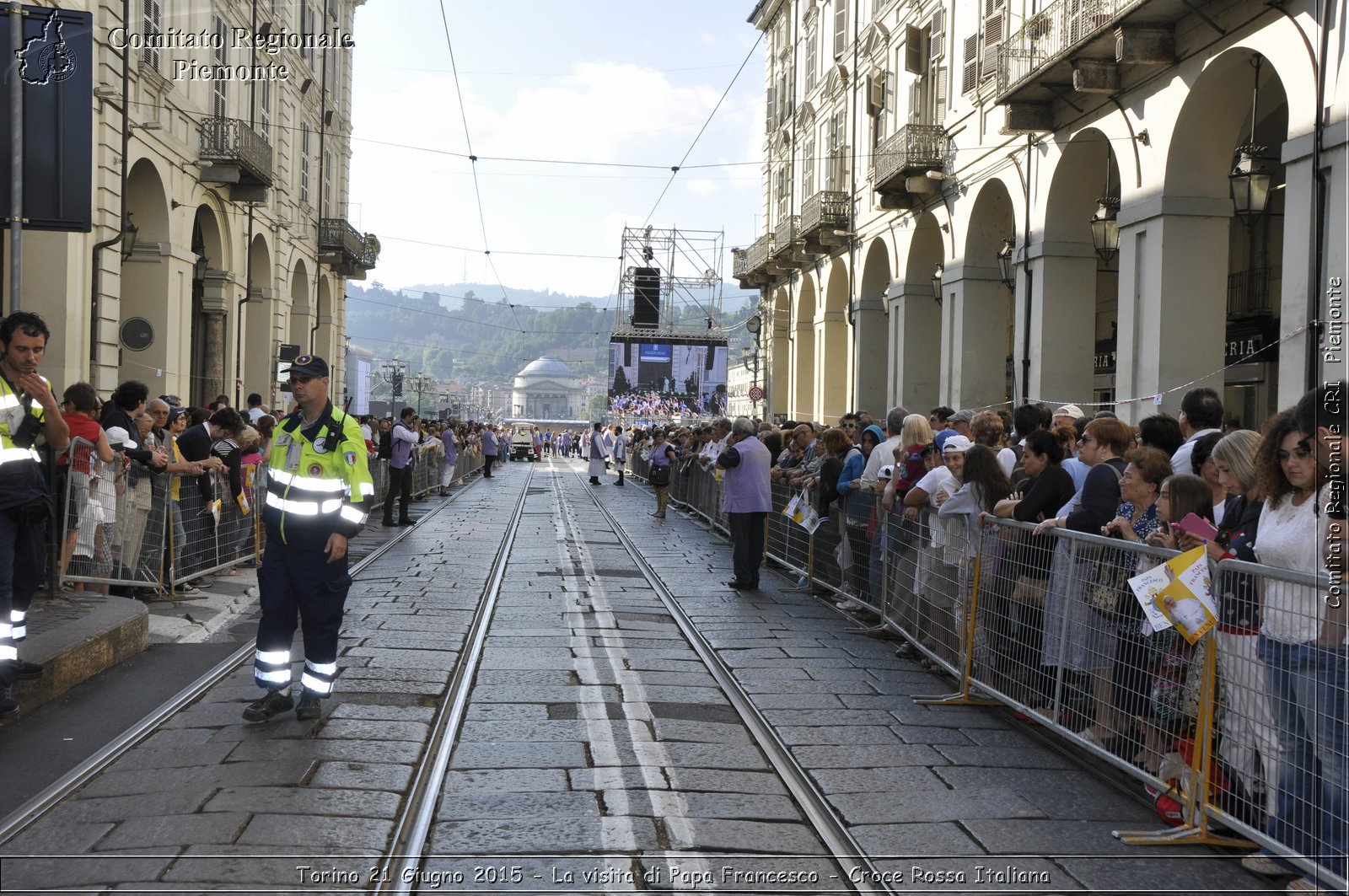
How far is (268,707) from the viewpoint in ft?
20.2

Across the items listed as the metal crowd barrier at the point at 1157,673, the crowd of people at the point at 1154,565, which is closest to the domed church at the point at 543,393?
the crowd of people at the point at 1154,565

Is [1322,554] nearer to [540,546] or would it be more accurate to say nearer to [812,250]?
[540,546]

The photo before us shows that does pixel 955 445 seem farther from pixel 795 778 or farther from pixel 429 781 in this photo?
pixel 429 781

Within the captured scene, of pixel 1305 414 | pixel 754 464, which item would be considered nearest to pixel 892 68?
pixel 754 464

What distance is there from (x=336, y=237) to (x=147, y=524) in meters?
27.9

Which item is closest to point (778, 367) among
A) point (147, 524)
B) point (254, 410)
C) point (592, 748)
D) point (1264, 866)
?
point (254, 410)

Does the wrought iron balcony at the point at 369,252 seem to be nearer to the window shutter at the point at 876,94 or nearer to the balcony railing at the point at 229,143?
the balcony railing at the point at 229,143

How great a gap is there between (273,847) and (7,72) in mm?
6465

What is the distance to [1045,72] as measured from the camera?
1666cm

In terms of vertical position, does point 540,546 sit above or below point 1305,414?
below

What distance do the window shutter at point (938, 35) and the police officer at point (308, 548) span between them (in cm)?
1975

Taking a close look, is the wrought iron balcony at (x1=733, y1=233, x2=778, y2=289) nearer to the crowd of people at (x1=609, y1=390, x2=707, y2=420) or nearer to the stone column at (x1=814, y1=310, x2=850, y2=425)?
the stone column at (x1=814, y1=310, x2=850, y2=425)

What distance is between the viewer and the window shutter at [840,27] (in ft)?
103

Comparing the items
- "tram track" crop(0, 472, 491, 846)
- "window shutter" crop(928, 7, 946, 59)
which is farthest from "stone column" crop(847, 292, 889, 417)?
"tram track" crop(0, 472, 491, 846)
